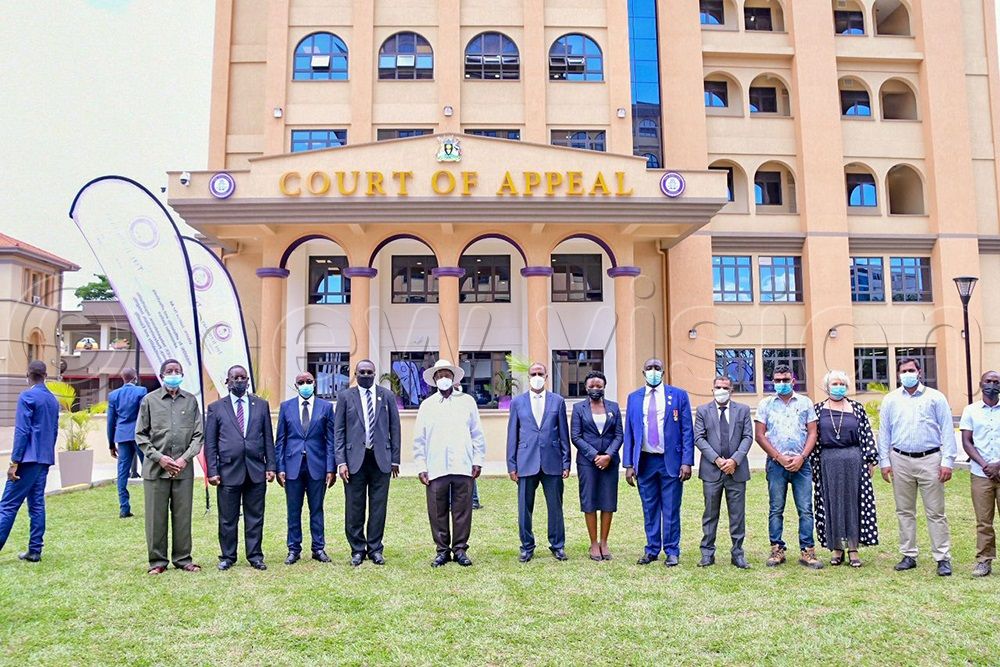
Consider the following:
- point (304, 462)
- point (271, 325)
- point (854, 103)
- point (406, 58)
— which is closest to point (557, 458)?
point (304, 462)

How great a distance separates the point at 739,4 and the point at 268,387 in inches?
816

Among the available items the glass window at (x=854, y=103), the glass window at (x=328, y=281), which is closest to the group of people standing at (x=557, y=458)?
the glass window at (x=328, y=281)

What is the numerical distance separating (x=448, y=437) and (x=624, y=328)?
1395 cm

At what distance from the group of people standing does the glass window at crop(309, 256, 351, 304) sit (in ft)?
52.3

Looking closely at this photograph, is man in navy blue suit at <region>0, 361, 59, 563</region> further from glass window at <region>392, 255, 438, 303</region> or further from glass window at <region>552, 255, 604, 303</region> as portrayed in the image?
glass window at <region>552, 255, 604, 303</region>

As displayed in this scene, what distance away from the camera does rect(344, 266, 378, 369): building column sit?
69.4ft

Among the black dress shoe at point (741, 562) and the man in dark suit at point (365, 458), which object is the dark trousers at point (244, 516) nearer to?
the man in dark suit at point (365, 458)

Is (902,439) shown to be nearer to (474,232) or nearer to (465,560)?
(465,560)

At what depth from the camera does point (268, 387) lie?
20984 millimetres

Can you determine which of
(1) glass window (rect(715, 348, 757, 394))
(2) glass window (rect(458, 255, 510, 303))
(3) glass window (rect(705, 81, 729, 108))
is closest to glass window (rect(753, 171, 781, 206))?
(3) glass window (rect(705, 81, 729, 108))

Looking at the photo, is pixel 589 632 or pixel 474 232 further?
pixel 474 232

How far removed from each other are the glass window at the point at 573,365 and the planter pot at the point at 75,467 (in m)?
13.6

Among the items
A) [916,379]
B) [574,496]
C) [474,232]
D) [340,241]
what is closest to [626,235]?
[474,232]

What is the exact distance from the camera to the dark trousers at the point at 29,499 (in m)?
7.98
